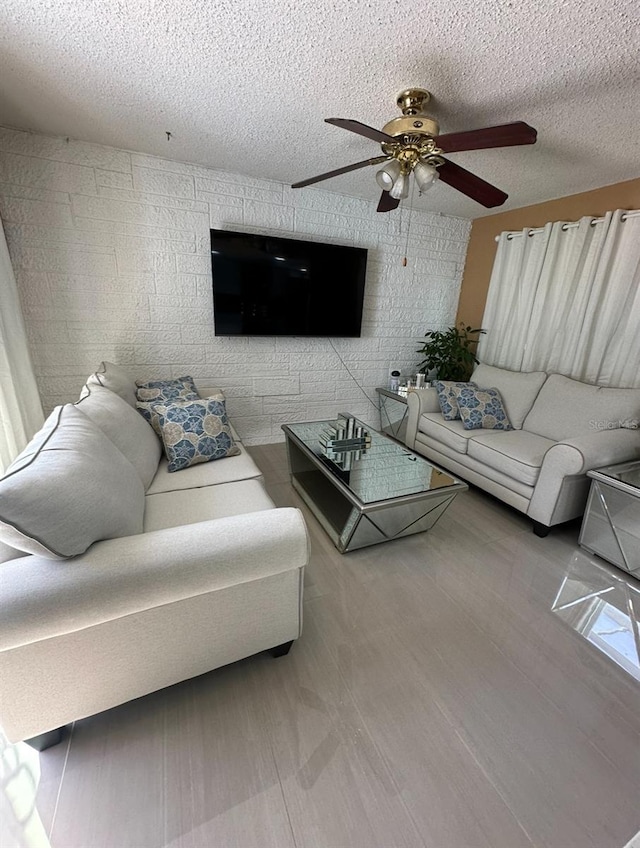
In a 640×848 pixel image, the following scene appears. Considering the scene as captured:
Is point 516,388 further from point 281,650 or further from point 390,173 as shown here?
point 281,650

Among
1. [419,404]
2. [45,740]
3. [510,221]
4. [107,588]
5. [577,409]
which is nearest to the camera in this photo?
[107,588]

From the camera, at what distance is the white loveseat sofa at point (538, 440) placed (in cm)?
196

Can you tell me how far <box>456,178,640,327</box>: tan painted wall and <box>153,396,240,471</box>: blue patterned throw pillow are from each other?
284cm

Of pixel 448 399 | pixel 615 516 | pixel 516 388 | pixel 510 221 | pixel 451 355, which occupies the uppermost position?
pixel 510 221

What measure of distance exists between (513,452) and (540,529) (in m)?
0.48

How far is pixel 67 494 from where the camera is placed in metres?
0.90

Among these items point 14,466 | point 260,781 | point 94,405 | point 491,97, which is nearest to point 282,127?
point 491,97

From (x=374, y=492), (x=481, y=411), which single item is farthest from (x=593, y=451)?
(x=374, y=492)

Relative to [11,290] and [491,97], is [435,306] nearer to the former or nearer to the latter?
[491,97]

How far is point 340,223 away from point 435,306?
1296 millimetres

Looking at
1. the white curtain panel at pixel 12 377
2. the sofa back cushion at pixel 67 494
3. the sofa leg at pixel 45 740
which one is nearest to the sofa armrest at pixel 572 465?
the sofa back cushion at pixel 67 494

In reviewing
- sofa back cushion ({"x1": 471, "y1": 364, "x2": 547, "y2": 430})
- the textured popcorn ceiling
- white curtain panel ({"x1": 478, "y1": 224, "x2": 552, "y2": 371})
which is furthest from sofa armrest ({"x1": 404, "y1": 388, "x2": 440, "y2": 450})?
the textured popcorn ceiling

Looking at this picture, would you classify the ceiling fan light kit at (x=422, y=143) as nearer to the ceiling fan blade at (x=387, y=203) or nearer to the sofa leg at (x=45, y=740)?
the ceiling fan blade at (x=387, y=203)

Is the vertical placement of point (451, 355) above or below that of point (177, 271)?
below
